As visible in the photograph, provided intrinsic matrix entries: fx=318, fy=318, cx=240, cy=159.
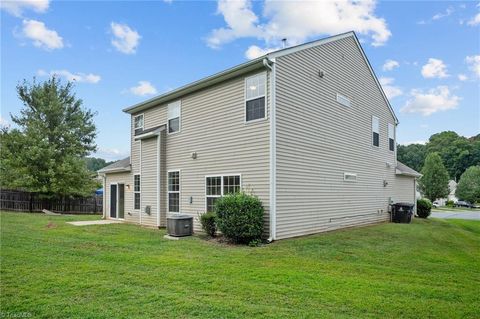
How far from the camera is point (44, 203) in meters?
21.5

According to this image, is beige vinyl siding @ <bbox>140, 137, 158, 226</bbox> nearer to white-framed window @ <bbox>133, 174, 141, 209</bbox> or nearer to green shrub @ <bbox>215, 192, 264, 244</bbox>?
white-framed window @ <bbox>133, 174, 141, 209</bbox>

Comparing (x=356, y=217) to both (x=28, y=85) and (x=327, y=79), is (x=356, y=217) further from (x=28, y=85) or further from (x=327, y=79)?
(x=28, y=85)

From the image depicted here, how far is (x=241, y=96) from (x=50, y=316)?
7794 mm

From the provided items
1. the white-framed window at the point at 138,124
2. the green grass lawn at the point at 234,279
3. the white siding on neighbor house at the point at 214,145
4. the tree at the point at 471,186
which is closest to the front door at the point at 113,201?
the white-framed window at the point at 138,124

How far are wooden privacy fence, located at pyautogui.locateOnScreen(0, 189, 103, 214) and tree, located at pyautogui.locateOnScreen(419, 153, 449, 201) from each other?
44038 millimetres

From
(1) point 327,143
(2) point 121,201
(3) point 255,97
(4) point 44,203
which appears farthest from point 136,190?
(4) point 44,203

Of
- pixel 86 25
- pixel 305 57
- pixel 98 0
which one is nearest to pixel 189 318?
pixel 305 57

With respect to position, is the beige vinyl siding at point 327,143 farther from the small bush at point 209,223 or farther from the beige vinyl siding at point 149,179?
the beige vinyl siding at point 149,179

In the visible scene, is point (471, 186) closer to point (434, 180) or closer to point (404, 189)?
point (434, 180)

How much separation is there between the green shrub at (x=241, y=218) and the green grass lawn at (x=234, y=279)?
1.71ft

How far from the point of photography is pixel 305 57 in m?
10.7

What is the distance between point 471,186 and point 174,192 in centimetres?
5450

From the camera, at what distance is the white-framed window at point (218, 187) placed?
33.1ft

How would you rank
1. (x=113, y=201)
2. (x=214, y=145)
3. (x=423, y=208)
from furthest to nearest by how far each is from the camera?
(x=423, y=208)
(x=113, y=201)
(x=214, y=145)
